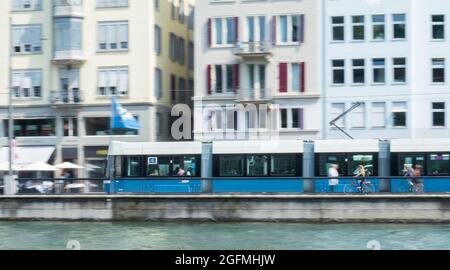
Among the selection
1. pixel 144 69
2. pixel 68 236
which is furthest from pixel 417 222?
pixel 144 69

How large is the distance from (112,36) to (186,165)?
15.9m

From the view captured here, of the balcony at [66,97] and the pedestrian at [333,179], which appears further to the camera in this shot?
the balcony at [66,97]

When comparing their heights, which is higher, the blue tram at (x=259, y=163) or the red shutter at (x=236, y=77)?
the red shutter at (x=236, y=77)

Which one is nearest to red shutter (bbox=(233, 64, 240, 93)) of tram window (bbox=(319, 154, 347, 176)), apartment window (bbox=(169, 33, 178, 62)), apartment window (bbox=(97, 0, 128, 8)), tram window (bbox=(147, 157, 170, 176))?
apartment window (bbox=(169, 33, 178, 62))

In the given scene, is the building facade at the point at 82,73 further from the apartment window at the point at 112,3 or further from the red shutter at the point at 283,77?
the red shutter at the point at 283,77

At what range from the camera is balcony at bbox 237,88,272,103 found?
151 ft

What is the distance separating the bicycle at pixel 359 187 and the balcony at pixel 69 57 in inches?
906

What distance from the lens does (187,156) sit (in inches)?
1394

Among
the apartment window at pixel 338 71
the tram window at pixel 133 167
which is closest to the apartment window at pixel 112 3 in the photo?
the apartment window at pixel 338 71

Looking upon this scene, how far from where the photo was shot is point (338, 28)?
4581 centimetres

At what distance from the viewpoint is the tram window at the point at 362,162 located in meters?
34.1

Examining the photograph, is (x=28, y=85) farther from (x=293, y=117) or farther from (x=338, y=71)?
(x=338, y=71)

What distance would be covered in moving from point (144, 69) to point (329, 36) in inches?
461
